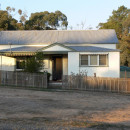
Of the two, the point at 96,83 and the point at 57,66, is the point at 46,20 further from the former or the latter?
the point at 96,83

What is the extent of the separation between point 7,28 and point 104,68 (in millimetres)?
25971

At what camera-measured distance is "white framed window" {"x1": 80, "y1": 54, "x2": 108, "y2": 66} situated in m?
17.8

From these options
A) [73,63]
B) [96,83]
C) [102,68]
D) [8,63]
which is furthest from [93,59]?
[8,63]

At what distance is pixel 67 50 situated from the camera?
17.8m

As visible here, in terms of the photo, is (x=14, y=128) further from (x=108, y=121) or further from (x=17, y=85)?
(x=17, y=85)

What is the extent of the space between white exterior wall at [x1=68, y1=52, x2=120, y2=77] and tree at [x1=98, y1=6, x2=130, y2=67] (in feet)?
69.2

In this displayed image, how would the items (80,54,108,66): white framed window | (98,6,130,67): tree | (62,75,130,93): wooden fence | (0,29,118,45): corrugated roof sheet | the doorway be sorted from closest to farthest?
(62,75,130,93): wooden fence, (80,54,108,66): white framed window, the doorway, (0,29,118,45): corrugated roof sheet, (98,6,130,67): tree

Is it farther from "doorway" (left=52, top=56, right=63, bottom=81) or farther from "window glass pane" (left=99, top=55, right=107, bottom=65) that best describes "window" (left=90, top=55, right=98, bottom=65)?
"doorway" (left=52, top=56, right=63, bottom=81)

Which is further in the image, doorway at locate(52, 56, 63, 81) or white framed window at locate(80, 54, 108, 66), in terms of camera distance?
doorway at locate(52, 56, 63, 81)

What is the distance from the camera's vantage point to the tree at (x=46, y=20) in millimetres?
51694

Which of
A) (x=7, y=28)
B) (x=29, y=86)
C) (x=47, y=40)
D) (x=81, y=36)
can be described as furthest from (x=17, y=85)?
(x=7, y=28)

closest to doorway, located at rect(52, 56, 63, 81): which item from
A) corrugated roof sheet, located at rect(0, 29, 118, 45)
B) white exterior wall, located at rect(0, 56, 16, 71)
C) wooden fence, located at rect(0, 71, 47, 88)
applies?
corrugated roof sheet, located at rect(0, 29, 118, 45)

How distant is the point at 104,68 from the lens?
17641mm

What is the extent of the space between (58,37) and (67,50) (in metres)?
5.33
